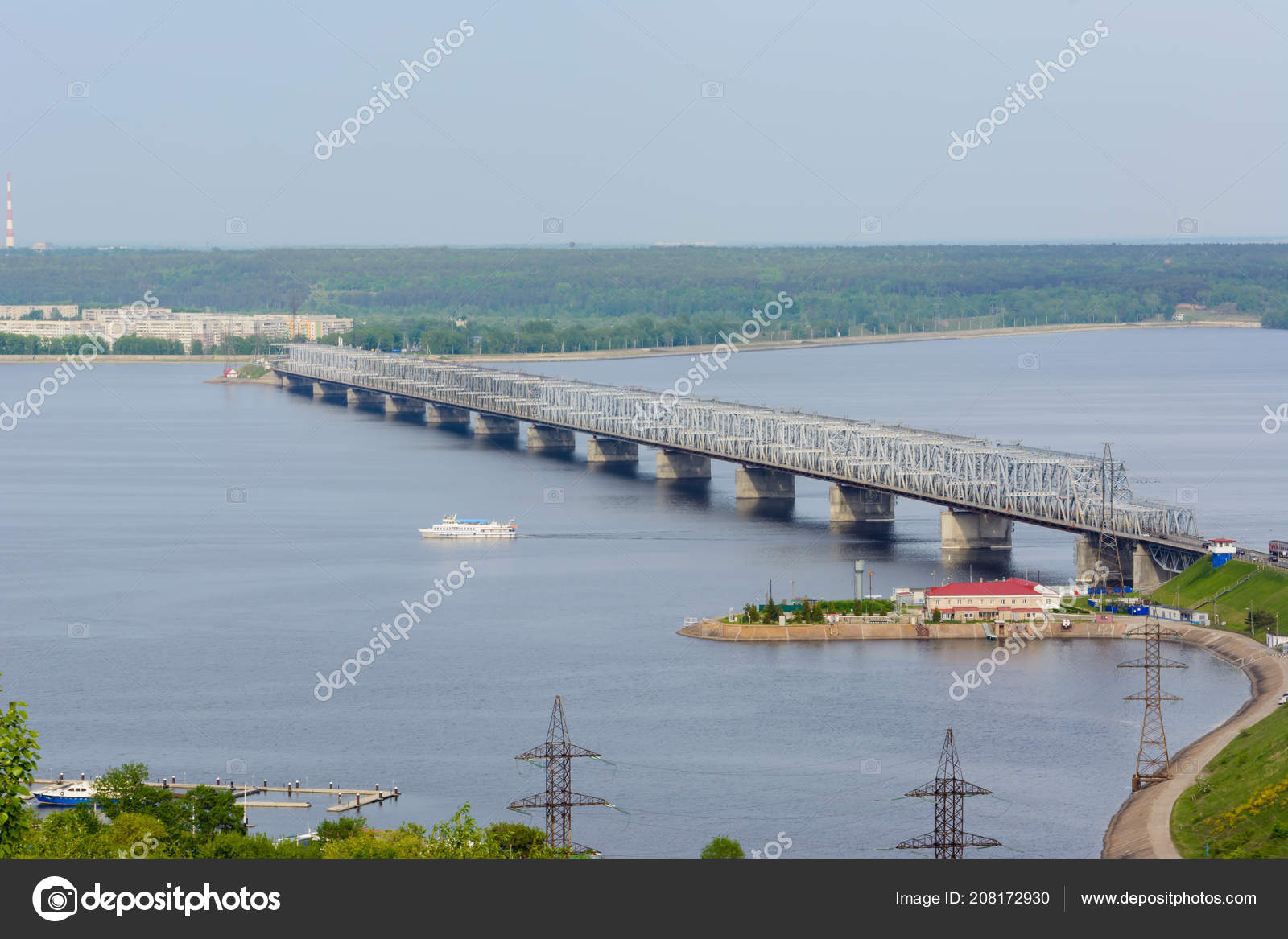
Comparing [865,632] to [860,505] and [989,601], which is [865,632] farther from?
[860,505]

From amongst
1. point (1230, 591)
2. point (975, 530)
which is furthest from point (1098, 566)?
point (975, 530)

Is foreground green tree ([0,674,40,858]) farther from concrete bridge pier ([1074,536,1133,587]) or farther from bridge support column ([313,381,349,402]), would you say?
bridge support column ([313,381,349,402])

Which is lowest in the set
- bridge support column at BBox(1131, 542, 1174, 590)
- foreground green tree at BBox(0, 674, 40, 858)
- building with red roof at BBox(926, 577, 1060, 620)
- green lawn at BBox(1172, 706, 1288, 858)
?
green lawn at BBox(1172, 706, 1288, 858)

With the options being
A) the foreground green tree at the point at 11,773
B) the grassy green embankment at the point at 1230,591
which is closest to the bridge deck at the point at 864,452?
the grassy green embankment at the point at 1230,591

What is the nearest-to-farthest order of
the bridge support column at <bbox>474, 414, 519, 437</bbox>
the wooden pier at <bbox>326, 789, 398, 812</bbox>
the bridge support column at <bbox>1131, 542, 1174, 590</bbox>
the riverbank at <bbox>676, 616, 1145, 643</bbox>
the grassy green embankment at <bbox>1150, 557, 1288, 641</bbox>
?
the wooden pier at <bbox>326, 789, 398, 812</bbox> < the grassy green embankment at <bbox>1150, 557, 1288, 641</bbox> < the riverbank at <bbox>676, 616, 1145, 643</bbox> < the bridge support column at <bbox>1131, 542, 1174, 590</bbox> < the bridge support column at <bbox>474, 414, 519, 437</bbox>

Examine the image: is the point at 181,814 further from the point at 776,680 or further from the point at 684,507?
the point at 684,507

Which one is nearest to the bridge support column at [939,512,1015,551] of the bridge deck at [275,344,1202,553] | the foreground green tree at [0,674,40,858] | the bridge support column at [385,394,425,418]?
the bridge deck at [275,344,1202,553]
